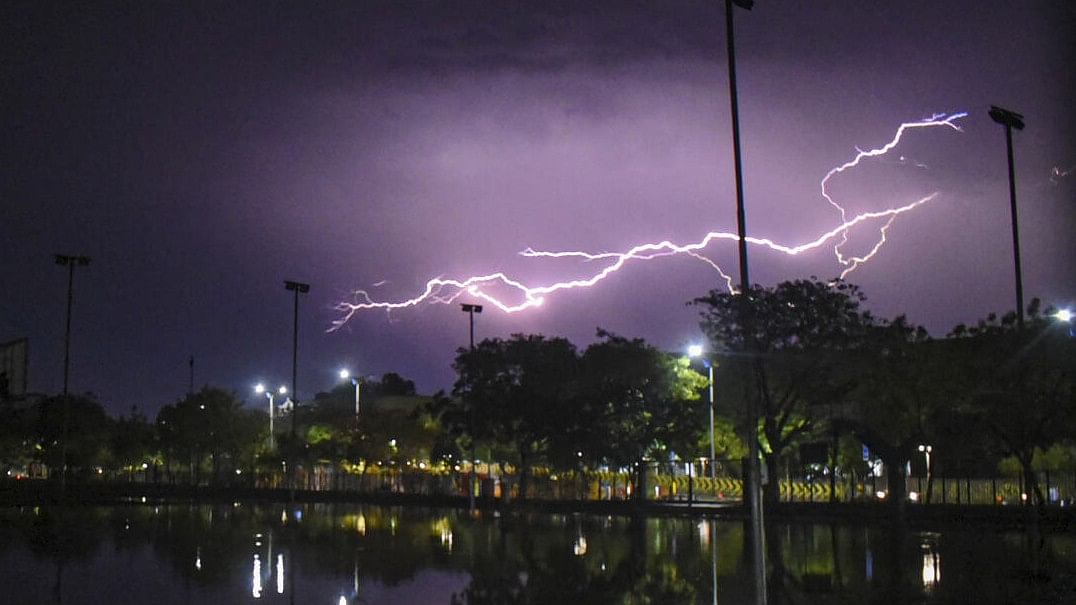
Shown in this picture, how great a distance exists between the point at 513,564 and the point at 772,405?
23.3 m

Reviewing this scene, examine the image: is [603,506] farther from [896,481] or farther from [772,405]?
[896,481]

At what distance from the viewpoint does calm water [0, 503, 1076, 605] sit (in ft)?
59.0

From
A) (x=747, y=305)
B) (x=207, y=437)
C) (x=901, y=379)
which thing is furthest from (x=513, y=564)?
(x=207, y=437)

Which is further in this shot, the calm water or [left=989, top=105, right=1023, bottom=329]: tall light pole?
[left=989, top=105, right=1023, bottom=329]: tall light pole

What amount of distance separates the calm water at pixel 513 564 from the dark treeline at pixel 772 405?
328 centimetres

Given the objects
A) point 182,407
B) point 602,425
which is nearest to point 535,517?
point 602,425

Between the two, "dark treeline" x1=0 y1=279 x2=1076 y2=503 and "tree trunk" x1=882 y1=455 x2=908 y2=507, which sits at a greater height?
"dark treeline" x1=0 y1=279 x2=1076 y2=503

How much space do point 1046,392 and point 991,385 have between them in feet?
3.49

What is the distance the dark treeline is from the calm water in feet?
10.7

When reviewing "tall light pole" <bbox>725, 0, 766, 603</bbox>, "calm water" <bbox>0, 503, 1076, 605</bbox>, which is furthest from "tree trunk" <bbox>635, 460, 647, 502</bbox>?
"tall light pole" <bbox>725, 0, 766, 603</bbox>

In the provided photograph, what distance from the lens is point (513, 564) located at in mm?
23203

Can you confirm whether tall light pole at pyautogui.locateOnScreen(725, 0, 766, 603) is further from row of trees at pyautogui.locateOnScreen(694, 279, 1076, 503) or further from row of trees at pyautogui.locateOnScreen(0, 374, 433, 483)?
row of trees at pyautogui.locateOnScreen(0, 374, 433, 483)

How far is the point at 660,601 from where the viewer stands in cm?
1727

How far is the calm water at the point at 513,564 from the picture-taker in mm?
17969
